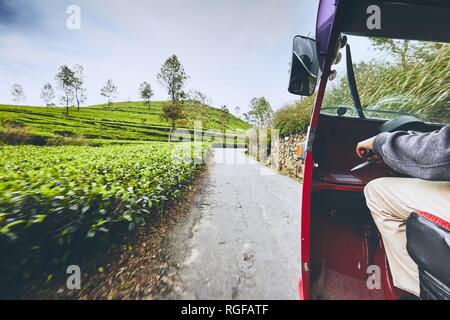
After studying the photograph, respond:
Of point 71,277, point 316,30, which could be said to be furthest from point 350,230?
point 71,277

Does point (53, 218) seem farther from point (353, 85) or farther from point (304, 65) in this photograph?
point (353, 85)

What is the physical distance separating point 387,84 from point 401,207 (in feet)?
6.27

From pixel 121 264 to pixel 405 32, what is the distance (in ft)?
14.1

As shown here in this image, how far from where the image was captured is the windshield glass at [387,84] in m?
1.95

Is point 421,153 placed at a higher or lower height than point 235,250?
higher

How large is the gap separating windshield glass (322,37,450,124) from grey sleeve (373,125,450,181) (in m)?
0.89

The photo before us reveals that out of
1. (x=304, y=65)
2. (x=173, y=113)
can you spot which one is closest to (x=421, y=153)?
(x=304, y=65)

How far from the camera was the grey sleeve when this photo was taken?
99 centimetres

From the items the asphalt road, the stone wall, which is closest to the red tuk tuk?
the asphalt road

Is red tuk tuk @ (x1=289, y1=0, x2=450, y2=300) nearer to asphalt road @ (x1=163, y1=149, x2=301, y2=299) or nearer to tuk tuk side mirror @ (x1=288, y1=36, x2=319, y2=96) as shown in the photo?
tuk tuk side mirror @ (x1=288, y1=36, x2=319, y2=96)

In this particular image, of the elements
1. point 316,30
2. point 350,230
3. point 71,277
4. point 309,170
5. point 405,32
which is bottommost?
point 71,277

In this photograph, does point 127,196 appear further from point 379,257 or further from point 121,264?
point 379,257

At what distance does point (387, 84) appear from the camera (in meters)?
2.45
